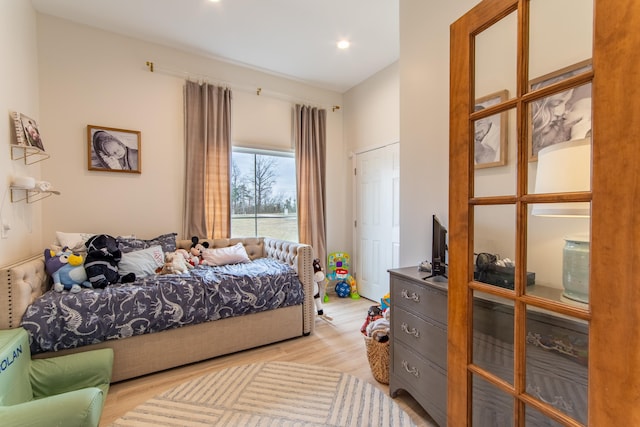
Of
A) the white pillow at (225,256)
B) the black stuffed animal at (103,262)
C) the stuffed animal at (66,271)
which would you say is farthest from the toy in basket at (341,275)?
the stuffed animal at (66,271)

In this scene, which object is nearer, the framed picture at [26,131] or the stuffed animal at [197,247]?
the framed picture at [26,131]

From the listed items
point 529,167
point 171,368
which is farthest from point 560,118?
point 171,368

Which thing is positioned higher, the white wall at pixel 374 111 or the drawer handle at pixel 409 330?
the white wall at pixel 374 111

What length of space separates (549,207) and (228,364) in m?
2.38

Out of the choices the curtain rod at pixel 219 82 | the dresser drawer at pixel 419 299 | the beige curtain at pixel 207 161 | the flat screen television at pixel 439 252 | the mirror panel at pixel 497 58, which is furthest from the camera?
the beige curtain at pixel 207 161

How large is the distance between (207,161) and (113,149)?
2.96ft

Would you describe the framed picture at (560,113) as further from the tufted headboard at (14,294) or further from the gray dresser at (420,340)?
the tufted headboard at (14,294)

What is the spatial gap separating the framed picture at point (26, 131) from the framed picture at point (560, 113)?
3186 millimetres

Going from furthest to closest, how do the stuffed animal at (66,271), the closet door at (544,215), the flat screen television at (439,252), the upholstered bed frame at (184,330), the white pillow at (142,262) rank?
the white pillow at (142,262)
the stuffed animal at (66,271)
the upholstered bed frame at (184,330)
the flat screen television at (439,252)
the closet door at (544,215)

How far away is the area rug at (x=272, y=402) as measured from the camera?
1675mm

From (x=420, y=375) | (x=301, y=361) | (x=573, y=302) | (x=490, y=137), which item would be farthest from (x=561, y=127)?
(x=301, y=361)

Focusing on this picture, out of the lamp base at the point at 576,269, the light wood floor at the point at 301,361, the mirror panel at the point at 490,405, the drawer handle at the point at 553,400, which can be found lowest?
the light wood floor at the point at 301,361

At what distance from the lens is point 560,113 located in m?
0.88

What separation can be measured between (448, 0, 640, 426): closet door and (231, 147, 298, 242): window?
117 inches
